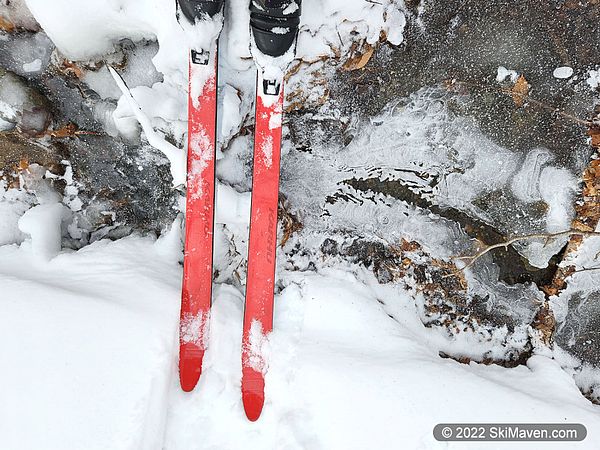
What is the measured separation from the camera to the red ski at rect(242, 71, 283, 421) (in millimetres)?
1234

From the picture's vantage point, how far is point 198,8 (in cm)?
108

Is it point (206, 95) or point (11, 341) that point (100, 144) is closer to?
point (206, 95)

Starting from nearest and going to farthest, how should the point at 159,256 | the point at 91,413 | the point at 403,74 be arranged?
the point at 91,413 < the point at 403,74 < the point at 159,256

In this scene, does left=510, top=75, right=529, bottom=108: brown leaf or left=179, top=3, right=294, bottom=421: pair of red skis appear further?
left=510, top=75, right=529, bottom=108: brown leaf

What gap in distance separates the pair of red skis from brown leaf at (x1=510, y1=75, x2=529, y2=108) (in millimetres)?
745

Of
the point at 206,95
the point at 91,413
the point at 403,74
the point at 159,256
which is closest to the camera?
the point at 91,413

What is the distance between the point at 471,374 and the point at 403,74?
971 millimetres

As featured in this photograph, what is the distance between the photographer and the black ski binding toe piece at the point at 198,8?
107 cm

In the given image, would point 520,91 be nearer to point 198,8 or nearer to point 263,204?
point 263,204

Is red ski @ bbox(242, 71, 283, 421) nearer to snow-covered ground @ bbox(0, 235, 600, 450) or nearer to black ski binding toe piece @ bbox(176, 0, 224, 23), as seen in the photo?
snow-covered ground @ bbox(0, 235, 600, 450)

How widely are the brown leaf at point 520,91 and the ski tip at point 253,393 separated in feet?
3.88

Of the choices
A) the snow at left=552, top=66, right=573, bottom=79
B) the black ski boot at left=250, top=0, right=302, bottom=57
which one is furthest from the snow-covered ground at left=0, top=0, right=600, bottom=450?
the snow at left=552, top=66, right=573, bottom=79

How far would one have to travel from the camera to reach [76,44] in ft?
4.20

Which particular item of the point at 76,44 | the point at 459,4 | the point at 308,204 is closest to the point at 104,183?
the point at 76,44
